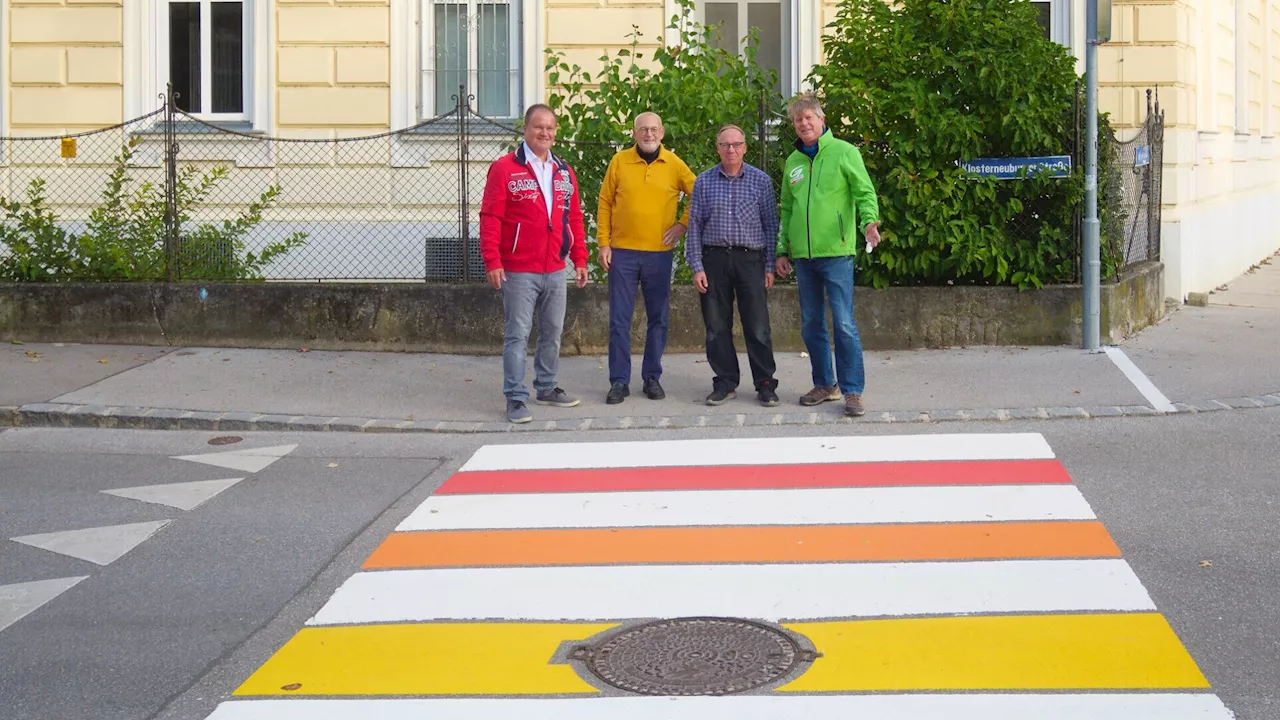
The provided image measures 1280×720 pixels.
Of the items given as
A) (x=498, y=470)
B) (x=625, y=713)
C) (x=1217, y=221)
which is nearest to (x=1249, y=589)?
(x=625, y=713)

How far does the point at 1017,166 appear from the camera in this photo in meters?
11.9

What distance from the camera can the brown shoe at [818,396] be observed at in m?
10.1

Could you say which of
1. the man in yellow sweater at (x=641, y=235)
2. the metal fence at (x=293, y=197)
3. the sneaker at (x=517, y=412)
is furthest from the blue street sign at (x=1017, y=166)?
the sneaker at (x=517, y=412)

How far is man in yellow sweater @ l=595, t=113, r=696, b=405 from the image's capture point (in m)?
10.2

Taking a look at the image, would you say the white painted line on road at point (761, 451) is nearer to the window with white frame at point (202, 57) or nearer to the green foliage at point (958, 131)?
the green foliage at point (958, 131)

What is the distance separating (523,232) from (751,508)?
305 centimetres

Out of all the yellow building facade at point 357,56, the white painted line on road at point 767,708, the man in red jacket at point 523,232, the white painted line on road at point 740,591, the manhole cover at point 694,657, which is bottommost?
the white painted line on road at point 767,708

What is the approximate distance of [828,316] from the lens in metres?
12.0

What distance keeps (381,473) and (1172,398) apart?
192 inches

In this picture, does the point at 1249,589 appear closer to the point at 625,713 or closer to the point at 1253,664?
the point at 1253,664

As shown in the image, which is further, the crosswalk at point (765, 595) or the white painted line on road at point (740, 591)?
the white painted line on road at point (740, 591)

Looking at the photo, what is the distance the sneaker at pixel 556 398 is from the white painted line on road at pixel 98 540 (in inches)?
131

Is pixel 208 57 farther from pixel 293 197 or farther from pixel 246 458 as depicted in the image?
pixel 246 458

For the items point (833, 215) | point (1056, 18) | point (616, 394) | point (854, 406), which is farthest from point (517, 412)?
point (1056, 18)
